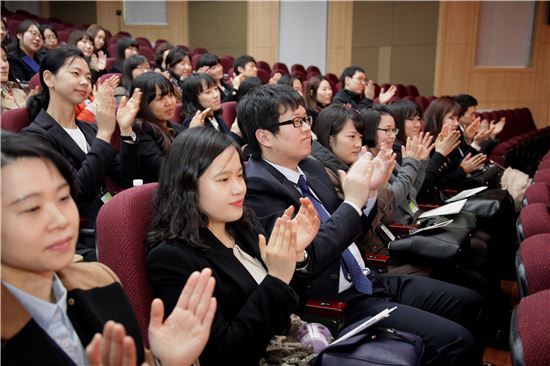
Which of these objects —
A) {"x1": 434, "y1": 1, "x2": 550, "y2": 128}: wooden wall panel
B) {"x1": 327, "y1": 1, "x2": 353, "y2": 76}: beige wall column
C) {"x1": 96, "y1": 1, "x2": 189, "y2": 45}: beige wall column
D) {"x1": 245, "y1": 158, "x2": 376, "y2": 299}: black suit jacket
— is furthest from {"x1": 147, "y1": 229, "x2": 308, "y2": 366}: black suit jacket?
{"x1": 96, "y1": 1, "x2": 189, "y2": 45}: beige wall column

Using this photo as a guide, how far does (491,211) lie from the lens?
204 centimetres

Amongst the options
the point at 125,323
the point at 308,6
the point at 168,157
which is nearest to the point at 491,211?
the point at 168,157

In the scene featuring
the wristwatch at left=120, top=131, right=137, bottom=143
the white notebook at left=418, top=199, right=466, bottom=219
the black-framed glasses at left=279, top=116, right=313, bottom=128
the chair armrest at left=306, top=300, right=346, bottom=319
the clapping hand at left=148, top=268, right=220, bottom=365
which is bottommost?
the chair armrest at left=306, top=300, right=346, bottom=319

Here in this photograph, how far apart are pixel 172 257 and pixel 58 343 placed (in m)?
0.30

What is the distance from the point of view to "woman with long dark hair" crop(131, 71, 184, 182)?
187cm

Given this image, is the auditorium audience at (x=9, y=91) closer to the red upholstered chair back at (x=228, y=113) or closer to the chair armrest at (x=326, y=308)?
the red upholstered chair back at (x=228, y=113)

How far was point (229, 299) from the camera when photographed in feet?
3.27

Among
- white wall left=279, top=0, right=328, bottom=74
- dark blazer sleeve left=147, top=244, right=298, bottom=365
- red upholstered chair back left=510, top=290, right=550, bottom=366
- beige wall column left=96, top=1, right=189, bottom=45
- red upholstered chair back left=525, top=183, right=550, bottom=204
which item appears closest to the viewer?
red upholstered chair back left=510, top=290, right=550, bottom=366

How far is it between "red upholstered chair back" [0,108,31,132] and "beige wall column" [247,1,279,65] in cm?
552

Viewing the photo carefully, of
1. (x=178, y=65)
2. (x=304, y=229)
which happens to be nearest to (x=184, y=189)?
(x=304, y=229)

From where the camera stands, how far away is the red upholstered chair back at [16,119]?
162 cm

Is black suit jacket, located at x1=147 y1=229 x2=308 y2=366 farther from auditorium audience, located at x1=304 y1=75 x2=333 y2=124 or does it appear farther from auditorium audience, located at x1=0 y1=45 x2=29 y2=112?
auditorium audience, located at x1=304 y1=75 x2=333 y2=124

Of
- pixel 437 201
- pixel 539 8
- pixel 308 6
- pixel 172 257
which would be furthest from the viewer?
pixel 308 6

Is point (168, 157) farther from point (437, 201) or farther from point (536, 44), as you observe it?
point (536, 44)
